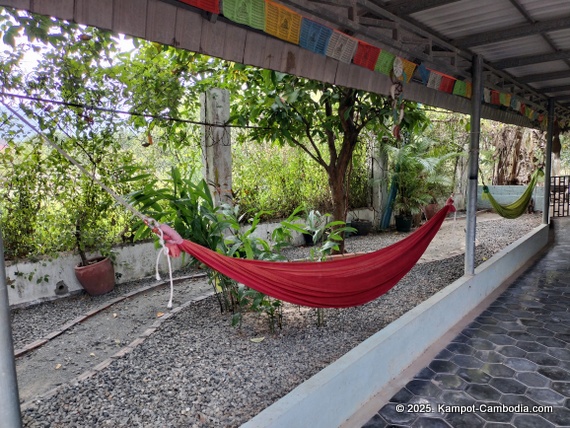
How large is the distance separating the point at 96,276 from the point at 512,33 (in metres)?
3.32

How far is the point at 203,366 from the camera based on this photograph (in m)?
1.88

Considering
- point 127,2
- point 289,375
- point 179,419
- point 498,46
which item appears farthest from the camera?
point 498,46

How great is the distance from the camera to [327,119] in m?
3.48

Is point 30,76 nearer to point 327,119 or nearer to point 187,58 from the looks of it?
point 187,58

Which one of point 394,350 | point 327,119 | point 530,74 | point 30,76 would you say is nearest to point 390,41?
point 327,119

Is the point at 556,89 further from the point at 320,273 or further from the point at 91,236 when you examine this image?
the point at 91,236

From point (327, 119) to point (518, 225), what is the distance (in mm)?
4682

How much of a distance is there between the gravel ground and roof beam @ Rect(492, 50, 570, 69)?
1907mm

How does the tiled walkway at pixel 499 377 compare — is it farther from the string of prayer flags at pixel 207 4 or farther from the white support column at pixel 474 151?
the string of prayer flags at pixel 207 4

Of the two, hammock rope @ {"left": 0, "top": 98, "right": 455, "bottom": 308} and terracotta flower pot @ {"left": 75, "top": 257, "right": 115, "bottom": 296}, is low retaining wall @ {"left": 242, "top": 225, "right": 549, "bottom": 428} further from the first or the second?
terracotta flower pot @ {"left": 75, "top": 257, "right": 115, "bottom": 296}

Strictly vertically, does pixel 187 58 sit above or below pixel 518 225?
above

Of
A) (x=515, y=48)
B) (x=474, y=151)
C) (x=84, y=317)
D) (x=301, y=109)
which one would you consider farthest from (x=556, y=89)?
(x=84, y=317)

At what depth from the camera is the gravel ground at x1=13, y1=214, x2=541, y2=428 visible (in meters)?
1.54

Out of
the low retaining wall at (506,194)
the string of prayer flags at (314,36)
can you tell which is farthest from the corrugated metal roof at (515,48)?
the low retaining wall at (506,194)
